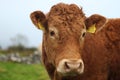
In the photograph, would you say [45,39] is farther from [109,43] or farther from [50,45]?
[109,43]

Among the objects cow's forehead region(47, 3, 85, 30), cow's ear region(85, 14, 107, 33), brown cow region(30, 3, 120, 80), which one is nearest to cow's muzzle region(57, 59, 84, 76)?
brown cow region(30, 3, 120, 80)

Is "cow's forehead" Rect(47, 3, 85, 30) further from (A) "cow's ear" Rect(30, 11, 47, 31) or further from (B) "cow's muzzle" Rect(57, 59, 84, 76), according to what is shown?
(B) "cow's muzzle" Rect(57, 59, 84, 76)

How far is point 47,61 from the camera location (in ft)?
44.3

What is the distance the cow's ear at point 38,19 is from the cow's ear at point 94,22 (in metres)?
1.19

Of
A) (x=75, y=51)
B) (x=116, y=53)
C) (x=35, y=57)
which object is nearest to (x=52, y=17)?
(x=75, y=51)

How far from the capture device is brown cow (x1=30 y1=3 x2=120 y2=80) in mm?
11771

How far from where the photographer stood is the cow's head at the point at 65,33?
11500 millimetres

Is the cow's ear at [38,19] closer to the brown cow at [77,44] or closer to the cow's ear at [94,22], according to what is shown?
the brown cow at [77,44]

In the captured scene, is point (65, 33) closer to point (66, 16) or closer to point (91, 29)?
point (66, 16)

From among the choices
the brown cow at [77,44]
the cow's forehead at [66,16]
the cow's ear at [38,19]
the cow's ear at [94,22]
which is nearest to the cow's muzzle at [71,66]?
the brown cow at [77,44]

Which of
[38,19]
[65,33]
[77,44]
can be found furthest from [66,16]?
[38,19]

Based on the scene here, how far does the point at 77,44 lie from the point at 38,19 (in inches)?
61.1

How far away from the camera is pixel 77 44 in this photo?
478 inches

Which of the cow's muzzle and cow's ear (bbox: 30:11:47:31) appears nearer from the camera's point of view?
the cow's muzzle
